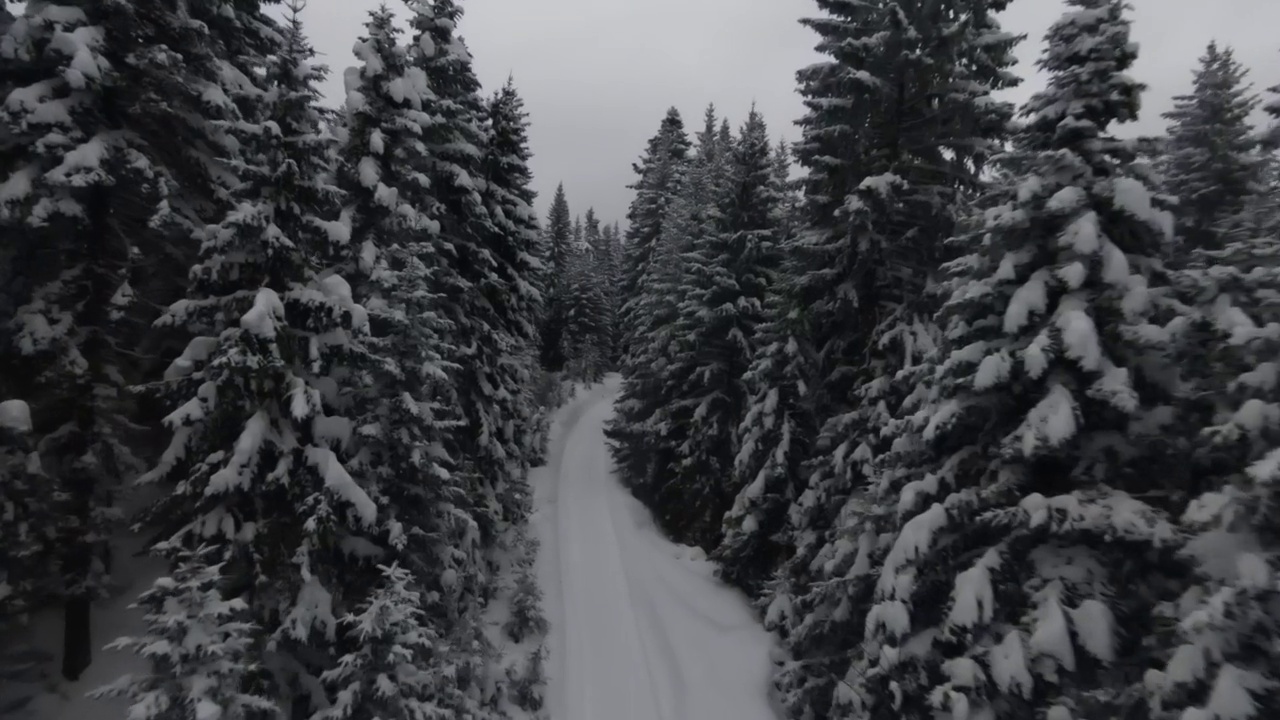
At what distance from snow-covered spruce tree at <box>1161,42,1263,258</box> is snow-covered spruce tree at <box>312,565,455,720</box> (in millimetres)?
15383

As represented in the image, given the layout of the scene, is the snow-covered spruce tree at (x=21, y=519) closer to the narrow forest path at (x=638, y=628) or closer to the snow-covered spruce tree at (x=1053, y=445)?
the narrow forest path at (x=638, y=628)

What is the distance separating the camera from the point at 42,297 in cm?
1024

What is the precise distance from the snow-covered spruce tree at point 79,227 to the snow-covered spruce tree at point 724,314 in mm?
15261

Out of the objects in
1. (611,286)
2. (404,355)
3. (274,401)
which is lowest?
(274,401)

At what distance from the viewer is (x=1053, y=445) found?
302 inches

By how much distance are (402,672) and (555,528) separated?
15.5 meters

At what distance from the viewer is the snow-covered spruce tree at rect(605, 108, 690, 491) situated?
26.9 metres

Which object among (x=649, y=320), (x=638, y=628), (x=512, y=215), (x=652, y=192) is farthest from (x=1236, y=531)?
(x=652, y=192)

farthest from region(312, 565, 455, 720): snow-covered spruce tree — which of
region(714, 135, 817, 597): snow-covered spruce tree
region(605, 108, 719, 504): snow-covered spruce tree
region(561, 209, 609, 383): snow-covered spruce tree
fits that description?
region(561, 209, 609, 383): snow-covered spruce tree

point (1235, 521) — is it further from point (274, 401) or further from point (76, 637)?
point (76, 637)

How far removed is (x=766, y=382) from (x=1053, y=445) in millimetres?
10006

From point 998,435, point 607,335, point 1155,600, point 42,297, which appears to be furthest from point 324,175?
point 607,335

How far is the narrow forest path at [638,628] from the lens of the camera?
1556cm

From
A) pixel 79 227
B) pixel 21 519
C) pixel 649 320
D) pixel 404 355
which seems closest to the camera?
pixel 21 519
